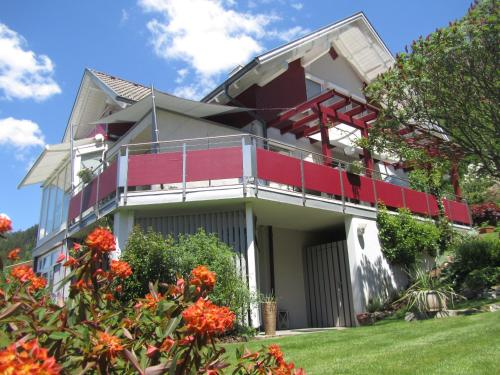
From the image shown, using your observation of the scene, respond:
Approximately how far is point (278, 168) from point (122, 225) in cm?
450

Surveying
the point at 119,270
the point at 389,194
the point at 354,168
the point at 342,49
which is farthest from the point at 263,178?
the point at 342,49

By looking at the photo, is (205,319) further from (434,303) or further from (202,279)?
(434,303)

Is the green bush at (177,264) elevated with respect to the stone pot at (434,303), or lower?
elevated

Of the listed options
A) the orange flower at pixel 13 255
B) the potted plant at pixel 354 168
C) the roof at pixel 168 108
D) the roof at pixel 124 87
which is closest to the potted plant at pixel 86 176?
the roof at pixel 168 108

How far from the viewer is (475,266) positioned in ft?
48.3

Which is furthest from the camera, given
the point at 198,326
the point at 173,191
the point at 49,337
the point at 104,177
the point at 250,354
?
the point at 104,177

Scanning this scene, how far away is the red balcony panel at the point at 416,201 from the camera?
17219mm

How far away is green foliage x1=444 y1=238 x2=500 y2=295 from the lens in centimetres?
1349

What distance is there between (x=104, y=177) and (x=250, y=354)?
1179 centimetres

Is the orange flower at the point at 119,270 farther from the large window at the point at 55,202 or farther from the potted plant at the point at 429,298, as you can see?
the large window at the point at 55,202

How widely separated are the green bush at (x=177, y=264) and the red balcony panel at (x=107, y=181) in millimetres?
2028

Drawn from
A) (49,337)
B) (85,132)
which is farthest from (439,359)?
(85,132)

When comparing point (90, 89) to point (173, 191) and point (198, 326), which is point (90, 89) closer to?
point (173, 191)

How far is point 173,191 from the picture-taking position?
40.3 feet
